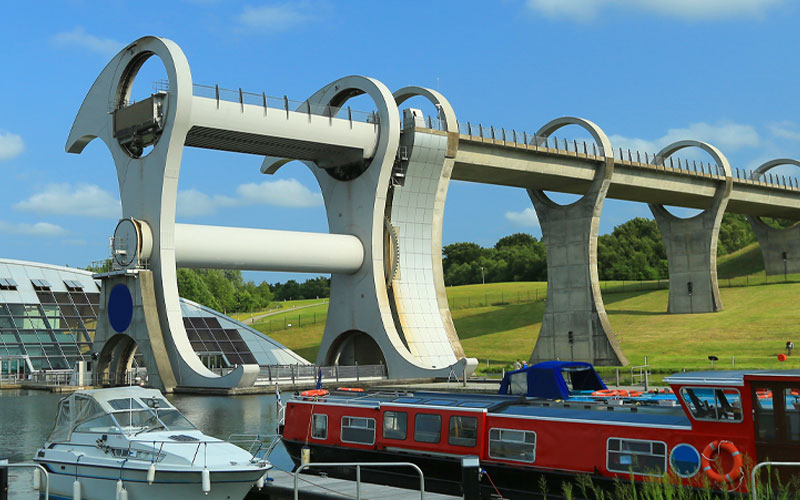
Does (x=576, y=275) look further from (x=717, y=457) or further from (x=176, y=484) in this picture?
(x=176, y=484)

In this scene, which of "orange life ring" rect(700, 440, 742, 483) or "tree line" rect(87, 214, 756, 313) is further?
"tree line" rect(87, 214, 756, 313)

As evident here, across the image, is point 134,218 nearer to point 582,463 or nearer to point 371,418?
point 371,418

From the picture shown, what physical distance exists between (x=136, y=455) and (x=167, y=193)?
94.4ft

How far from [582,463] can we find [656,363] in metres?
44.2

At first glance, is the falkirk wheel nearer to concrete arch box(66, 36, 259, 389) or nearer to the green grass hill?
concrete arch box(66, 36, 259, 389)

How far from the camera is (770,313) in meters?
77.7

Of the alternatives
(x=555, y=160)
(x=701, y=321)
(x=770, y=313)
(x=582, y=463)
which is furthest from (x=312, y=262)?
(x=770, y=313)

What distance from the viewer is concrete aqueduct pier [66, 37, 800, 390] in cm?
4512

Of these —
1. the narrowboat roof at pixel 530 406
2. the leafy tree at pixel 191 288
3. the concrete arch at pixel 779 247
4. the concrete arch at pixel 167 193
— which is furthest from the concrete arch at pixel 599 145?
the leafy tree at pixel 191 288

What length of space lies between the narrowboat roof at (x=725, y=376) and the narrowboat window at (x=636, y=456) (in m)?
1.33

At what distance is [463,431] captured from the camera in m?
20.1

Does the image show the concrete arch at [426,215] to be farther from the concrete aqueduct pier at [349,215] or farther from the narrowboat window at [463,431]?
the narrowboat window at [463,431]

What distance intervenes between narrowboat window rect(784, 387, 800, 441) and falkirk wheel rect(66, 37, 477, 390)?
30782 millimetres

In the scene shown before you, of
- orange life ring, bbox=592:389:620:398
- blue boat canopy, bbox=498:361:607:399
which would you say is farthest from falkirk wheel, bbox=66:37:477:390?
orange life ring, bbox=592:389:620:398
